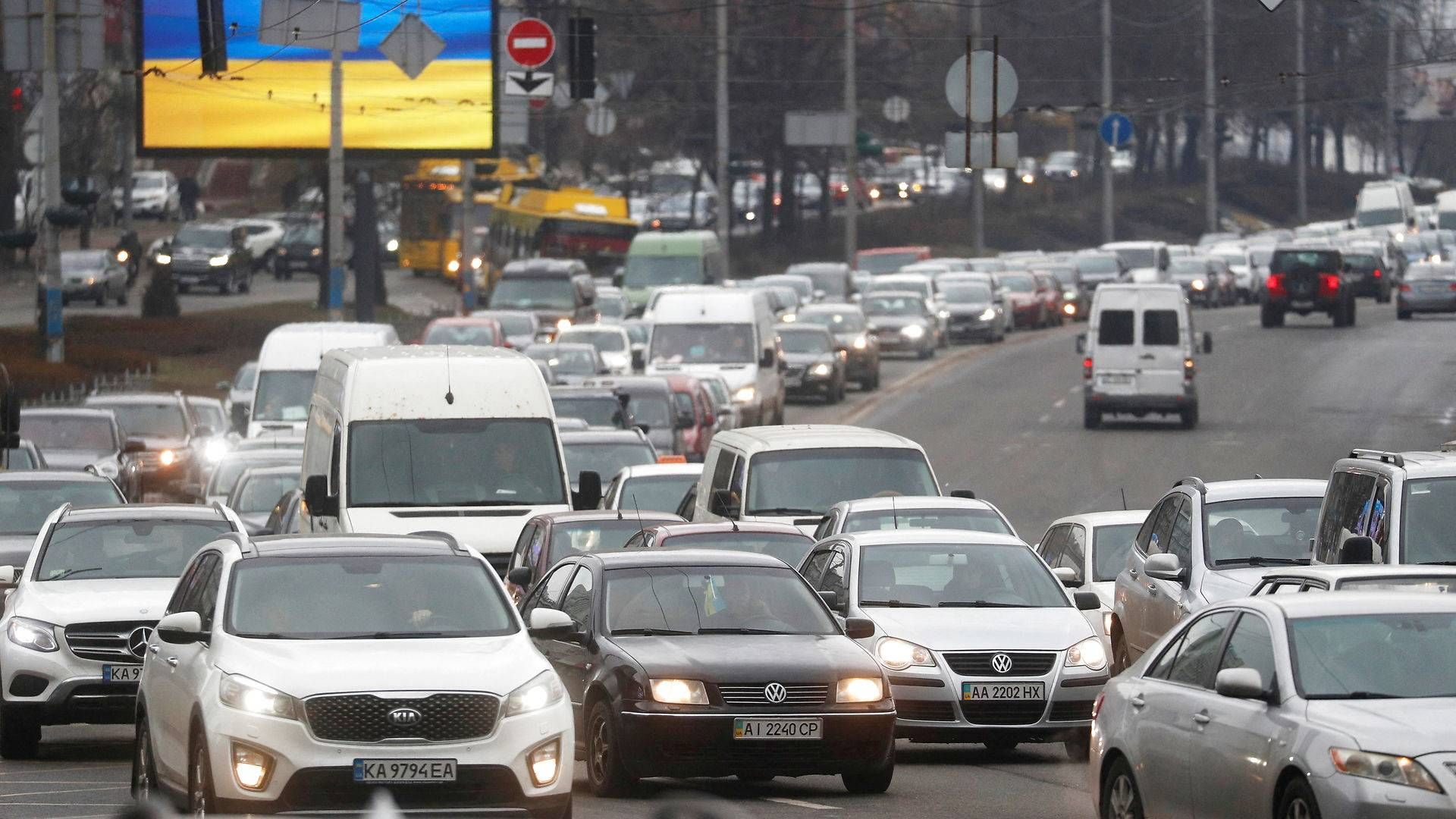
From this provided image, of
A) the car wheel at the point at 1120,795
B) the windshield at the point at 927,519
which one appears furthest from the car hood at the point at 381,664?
the windshield at the point at 927,519

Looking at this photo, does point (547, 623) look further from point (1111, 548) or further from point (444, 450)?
point (444, 450)

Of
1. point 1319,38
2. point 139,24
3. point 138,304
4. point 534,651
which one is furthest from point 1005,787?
point 1319,38

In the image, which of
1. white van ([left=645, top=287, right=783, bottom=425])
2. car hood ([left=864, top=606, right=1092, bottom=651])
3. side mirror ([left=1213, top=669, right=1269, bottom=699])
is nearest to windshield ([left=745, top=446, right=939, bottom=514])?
car hood ([left=864, top=606, right=1092, bottom=651])

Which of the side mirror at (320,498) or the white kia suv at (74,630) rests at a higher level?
the side mirror at (320,498)

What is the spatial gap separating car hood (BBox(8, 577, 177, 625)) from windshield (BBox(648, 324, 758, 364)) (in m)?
22.3

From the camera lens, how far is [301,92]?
144 ft

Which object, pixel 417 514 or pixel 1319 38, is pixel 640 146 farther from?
pixel 417 514

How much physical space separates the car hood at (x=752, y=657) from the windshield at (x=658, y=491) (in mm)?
9300

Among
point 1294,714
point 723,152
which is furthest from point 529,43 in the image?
point 1294,714

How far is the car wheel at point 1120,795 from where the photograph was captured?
9.78 m

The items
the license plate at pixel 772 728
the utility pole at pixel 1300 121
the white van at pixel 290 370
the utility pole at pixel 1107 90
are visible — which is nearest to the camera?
the license plate at pixel 772 728

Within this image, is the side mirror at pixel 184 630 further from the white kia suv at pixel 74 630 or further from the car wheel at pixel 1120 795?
the car wheel at pixel 1120 795

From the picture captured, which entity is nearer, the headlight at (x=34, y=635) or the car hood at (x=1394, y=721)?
the car hood at (x=1394, y=721)

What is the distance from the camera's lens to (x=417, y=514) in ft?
60.6
